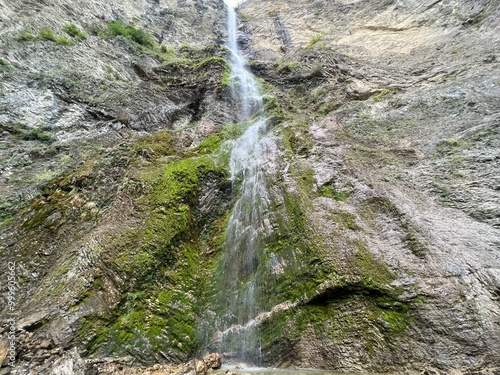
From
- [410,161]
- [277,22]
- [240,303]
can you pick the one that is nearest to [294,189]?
[240,303]

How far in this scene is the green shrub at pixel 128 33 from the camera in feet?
73.2

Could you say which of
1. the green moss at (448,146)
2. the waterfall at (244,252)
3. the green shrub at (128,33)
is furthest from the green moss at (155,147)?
the green shrub at (128,33)

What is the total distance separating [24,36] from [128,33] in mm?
9148

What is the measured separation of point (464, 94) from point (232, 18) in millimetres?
35325

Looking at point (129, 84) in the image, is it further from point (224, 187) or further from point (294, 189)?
point (294, 189)

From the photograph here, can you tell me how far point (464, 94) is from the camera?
11.5 meters

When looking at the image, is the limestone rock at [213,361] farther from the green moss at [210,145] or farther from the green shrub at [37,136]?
the green shrub at [37,136]

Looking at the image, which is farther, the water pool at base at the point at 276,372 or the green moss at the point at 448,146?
the green moss at the point at 448,146

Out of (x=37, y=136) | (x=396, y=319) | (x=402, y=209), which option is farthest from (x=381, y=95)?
(x=37, y=136)

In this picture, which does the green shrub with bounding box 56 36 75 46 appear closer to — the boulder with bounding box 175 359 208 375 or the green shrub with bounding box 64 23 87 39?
the green shrub with bounding box 64 23 87 39

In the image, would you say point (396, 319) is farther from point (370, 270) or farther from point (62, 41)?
point (62, 41)

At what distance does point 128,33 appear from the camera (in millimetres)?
23172

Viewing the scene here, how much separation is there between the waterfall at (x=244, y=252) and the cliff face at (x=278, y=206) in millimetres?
249

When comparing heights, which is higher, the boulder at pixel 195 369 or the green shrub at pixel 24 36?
the green shrub at pixel 24 36
